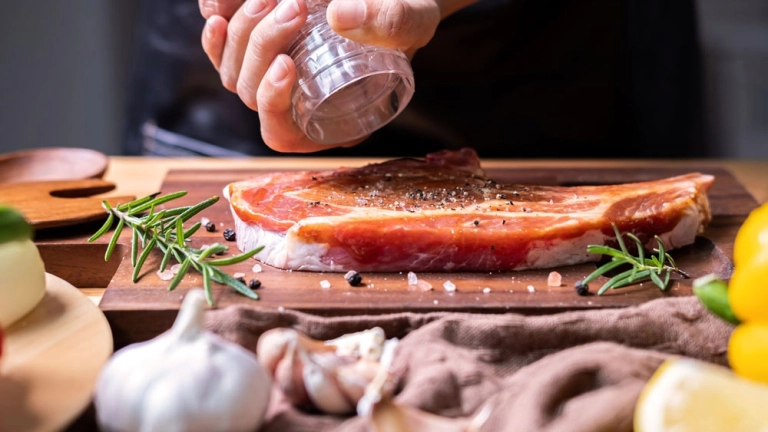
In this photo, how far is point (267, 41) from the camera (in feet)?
7.16

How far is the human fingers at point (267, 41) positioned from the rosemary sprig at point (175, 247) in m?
0.49

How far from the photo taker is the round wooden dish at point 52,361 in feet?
4.15

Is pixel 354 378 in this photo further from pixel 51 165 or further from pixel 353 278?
pixel 51 165

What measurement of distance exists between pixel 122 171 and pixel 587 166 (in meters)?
1.80

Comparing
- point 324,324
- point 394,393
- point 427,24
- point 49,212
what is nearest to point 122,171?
point 49,212

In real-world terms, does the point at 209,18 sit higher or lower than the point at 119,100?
higher

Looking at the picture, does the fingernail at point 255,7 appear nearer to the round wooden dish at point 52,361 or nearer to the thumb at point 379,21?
the thumb at point 379,21

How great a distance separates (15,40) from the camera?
448 cm

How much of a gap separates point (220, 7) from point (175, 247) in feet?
3.26

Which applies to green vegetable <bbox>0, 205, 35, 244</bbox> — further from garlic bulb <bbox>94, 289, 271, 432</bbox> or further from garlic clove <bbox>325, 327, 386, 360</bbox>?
garlic clove <bbox>325, 327, 386, 360</bbox>

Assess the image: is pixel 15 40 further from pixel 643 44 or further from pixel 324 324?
pixel 324 324

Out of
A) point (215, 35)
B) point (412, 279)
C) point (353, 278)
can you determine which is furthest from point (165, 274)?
point (215, 35)

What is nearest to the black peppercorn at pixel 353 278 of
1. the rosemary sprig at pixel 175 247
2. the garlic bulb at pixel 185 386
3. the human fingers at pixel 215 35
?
the rosemary sprig at pixel 175 247

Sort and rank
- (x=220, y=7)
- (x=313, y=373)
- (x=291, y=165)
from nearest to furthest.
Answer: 1. (x=313, y=373)
2. (x=220, y=7)
3. (x=291, y=165)
